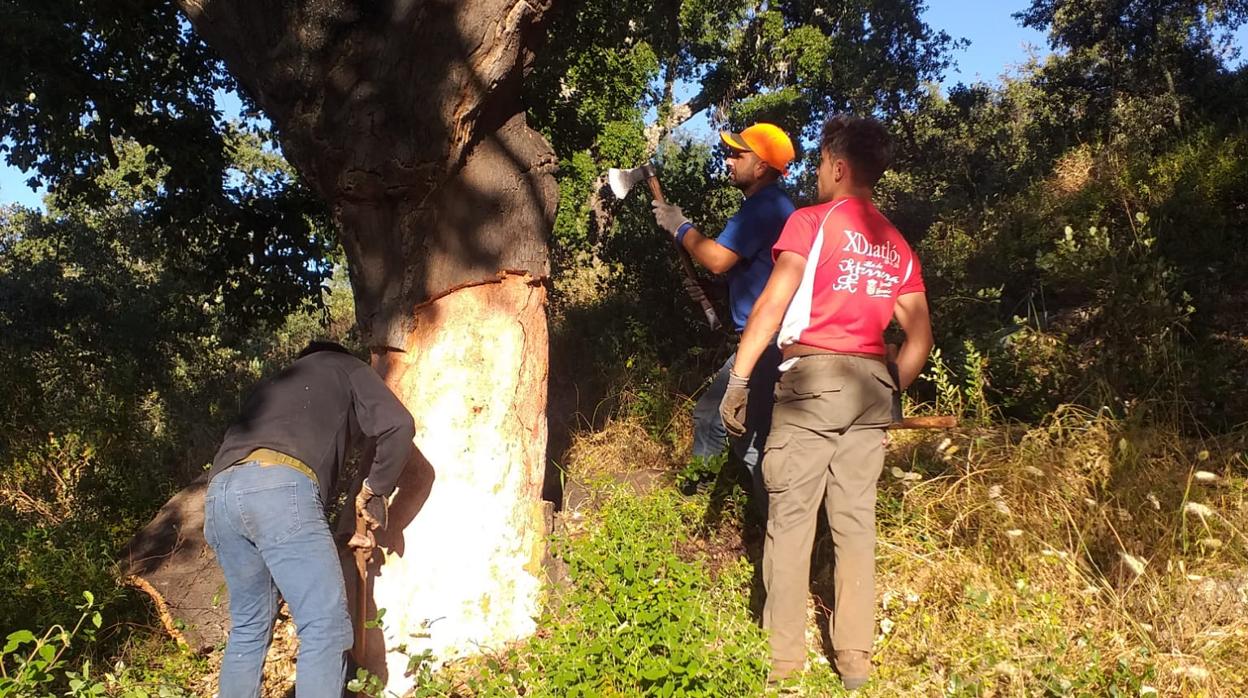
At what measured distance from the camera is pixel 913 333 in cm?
337

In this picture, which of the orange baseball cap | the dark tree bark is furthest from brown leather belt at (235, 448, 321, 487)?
the orange baseball cap

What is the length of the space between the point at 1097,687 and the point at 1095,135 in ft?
31.1

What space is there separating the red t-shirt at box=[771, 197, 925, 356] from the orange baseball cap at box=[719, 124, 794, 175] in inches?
30.9

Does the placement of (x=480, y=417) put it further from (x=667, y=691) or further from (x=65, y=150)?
(x=65, y=150)

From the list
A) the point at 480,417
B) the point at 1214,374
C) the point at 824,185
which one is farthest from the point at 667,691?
the point at 1214,374

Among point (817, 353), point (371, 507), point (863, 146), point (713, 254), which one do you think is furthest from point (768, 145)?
point (371, 507)

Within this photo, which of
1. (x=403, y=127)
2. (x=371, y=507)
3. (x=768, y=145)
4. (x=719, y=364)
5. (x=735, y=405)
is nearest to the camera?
(x=735, y=405)

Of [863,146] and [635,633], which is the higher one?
[863,146]

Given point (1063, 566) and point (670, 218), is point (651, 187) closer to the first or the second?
point (670, 218)

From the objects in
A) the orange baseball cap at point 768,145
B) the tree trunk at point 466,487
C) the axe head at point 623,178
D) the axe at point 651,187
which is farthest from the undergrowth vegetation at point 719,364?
the orange baseball cap at point 768,145

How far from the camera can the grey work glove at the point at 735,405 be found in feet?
10.3

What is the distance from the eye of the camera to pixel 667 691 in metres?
2.73

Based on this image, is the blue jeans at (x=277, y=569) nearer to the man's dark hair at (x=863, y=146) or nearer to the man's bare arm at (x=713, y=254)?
the man's bare arm at (x=713, y=254)

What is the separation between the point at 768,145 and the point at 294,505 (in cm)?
254
